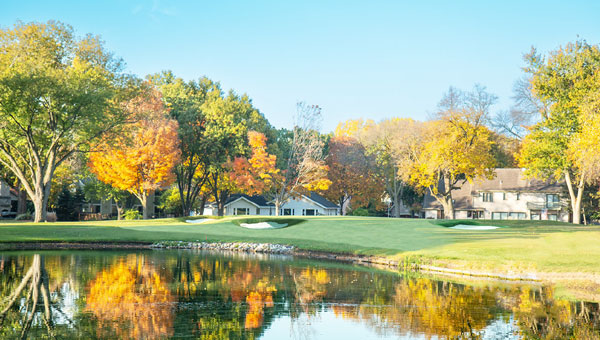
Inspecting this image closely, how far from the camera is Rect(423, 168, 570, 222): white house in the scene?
76.2 metres

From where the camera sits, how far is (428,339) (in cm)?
1094

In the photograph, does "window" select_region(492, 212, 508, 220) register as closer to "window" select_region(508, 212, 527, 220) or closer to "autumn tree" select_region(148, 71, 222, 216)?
"window" select_region(508, 212, 527, 220)

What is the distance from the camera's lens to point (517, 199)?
7800cm

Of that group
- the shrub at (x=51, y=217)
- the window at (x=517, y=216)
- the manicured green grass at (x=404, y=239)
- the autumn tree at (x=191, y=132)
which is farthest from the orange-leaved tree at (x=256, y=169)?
the window at (x=517, y=216)

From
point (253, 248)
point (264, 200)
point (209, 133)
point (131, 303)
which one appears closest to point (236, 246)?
point (253, 248)

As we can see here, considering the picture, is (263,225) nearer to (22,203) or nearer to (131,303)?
(131,303)

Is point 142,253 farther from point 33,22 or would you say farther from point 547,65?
point 547,65

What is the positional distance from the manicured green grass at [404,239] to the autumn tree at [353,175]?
36.4 metres

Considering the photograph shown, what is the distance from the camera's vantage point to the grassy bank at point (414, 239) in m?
21.0

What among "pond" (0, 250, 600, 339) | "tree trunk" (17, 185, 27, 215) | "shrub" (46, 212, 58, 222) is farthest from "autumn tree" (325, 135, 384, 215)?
"pond" (0, 250, 600, 339)

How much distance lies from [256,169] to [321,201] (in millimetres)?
24882

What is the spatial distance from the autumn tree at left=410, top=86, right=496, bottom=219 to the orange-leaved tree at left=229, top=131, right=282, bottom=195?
1639cm

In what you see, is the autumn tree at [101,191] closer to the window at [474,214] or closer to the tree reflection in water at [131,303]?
the tree reflection in water at [131,303]

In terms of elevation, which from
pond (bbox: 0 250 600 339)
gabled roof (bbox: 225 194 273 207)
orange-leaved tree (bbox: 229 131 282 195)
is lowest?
pond (bbox: 0 250 600 339)
